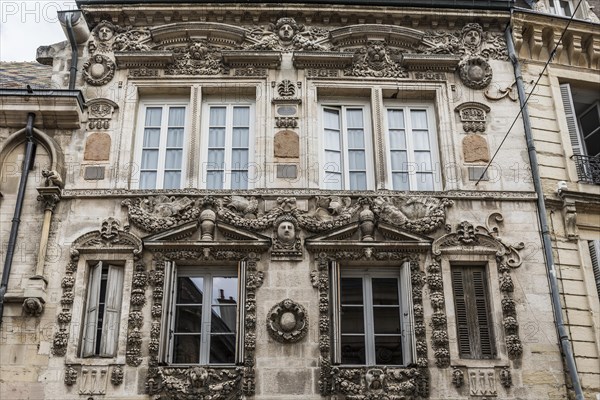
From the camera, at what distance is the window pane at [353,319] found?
11547 mm

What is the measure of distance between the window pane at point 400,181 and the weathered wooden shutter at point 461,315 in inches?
67.6

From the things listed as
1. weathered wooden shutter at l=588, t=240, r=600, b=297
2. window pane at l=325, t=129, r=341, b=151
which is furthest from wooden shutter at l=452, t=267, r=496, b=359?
window pane at l=325, t=129, r=341, b=151

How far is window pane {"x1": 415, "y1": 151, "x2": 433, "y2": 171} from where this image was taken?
1302 centimetres

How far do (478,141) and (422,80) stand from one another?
152 centimetres

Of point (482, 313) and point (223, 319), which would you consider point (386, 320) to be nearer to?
point (482, 313)

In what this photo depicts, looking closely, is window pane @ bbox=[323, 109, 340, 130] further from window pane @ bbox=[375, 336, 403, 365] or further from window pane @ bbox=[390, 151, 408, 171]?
window pane @ bbox=[375, 336, 403, 365]

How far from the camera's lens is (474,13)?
14.0 metres

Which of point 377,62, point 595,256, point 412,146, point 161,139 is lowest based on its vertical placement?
point 595,256

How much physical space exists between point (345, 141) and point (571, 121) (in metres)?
4.13

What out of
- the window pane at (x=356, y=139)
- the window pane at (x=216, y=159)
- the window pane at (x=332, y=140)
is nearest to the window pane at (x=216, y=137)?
the window pane at (x=216, y=159)

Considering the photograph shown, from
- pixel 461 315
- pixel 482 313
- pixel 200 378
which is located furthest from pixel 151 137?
pixel 482 313

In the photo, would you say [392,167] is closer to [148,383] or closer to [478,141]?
[478,141]

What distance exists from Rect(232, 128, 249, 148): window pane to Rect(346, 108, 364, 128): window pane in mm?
1836

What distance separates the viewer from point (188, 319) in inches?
456
